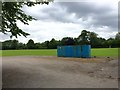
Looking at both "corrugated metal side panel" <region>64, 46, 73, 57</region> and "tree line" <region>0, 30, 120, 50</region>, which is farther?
"tree line" <region>0, 30, 120, 50</region>

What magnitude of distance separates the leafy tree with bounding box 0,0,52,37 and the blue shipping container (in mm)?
19412

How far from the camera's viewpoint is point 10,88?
12.3 metres

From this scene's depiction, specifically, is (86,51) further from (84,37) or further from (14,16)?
(84,37)

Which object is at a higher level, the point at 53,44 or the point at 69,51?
the point at 53,44

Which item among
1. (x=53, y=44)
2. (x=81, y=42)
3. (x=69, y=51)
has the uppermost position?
(x=81, y=42)

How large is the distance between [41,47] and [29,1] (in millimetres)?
87873

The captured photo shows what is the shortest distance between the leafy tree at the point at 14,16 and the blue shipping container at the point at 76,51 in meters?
19.4

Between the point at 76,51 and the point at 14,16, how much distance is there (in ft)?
72.2

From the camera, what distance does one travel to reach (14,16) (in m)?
15.3

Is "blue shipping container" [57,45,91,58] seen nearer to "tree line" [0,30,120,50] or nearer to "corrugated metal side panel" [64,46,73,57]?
"corrugated metal side panel" [64,46,73,57]

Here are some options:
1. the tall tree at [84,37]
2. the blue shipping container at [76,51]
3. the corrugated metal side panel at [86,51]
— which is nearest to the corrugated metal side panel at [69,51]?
the blue shipping container at [76,51]

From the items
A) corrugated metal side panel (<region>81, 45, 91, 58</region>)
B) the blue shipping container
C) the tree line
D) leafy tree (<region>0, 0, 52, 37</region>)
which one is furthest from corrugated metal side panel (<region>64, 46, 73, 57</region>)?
the tree line

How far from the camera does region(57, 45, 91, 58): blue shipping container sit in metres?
34.8

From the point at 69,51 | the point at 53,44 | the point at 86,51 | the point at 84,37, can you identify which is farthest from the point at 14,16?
the point at 84,37
